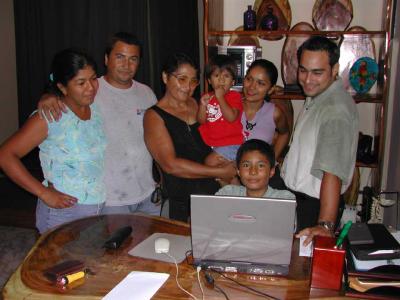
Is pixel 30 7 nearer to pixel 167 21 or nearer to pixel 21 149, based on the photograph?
pixel 167 21

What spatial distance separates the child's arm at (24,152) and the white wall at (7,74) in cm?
385

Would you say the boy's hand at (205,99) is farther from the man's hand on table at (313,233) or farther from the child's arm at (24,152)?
the man's hand on table at (313,233)

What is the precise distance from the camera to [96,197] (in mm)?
1960

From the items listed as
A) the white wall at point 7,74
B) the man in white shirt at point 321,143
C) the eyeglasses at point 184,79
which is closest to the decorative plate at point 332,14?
the man in white shirt at point 321,143

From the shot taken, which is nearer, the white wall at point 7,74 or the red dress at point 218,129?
the red dress at point 218,129

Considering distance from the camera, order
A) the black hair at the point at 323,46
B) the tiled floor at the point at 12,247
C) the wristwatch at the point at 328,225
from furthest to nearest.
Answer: the tiled floor at the point at 12,247 → the black hair at the point at 323,46 → the wristwatch at the point at 328,225

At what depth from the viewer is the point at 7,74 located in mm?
5316

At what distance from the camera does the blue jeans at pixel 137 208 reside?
7.02 ft

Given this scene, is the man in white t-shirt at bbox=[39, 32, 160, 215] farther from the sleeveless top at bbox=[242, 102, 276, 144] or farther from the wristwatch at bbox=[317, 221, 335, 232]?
the wristwatch at bbox=[317, 221, 335, 232]

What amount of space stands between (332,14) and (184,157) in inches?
83.2

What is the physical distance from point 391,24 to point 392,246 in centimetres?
225

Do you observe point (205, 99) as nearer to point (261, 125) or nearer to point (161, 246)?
point (261, 125)

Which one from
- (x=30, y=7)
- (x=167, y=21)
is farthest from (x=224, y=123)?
(x=30, y=7)

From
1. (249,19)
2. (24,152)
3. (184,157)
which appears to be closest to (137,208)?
(184,157)
